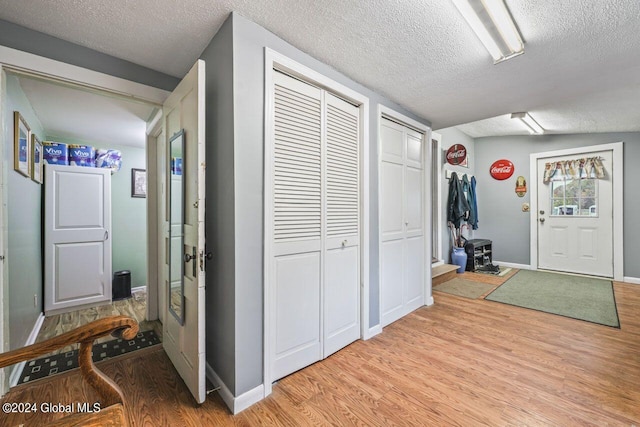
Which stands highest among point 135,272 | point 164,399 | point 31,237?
point 31,237

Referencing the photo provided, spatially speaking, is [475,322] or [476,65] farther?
[475,322]

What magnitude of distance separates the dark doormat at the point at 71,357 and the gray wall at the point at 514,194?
5.96m

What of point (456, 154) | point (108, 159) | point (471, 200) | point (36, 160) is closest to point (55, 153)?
point (108, 159)

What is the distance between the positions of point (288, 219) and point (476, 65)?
1.83 meters

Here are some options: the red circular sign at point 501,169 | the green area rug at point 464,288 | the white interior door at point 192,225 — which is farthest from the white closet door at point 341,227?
the red circular sign at point 501,169

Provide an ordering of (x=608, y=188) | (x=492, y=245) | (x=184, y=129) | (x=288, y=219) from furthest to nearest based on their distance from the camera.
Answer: (x=492, y=245) → (x=608, y=188) → (x=288, y=219) → (x=184, y=129)

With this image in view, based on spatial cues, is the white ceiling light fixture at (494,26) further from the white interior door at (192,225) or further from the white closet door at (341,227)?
the white interior door at (192,225)

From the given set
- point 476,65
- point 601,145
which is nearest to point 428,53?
point 476,65

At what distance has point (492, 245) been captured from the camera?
18.1 feet

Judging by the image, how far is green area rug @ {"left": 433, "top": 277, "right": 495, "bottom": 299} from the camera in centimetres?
368

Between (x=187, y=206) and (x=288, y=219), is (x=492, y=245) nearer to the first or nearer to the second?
(x=288, y=219)

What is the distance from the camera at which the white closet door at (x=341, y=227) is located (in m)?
2.12

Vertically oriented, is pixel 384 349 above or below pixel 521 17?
below

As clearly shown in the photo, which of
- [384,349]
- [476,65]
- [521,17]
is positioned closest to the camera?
[521,17]
